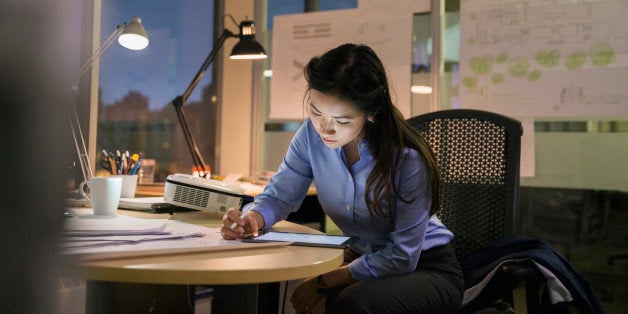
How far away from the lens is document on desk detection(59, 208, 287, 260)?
0.89 m

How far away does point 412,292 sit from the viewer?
1156mm

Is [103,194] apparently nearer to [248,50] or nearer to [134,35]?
[134,35]

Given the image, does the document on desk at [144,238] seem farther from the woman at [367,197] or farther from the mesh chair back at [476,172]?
the mesh chair back at [476,172]

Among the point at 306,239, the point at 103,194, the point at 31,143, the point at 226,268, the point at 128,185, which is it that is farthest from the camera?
the point at 128,185

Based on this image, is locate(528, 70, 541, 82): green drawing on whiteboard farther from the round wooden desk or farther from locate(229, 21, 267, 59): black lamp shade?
the round wooden desk

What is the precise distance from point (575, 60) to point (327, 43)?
1390mm

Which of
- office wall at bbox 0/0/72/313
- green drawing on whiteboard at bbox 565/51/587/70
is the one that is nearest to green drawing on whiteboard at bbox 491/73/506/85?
green drawing on whiteboard at bbox 565/51/587/70

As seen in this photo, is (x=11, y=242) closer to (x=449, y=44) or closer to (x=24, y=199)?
(x=24, y=199)

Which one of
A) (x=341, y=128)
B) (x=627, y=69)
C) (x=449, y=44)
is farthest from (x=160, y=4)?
(x=627, y=69)

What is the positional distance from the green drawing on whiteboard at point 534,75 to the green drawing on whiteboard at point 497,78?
127 mm

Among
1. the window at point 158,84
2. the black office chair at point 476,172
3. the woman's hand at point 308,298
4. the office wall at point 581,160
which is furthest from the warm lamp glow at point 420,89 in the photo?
the woman's hand at point 308,298

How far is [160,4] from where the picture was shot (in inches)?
119

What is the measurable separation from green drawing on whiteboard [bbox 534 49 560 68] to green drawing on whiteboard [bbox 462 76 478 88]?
31 cm

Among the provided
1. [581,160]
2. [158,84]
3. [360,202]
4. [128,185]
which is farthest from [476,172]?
[158,84]
